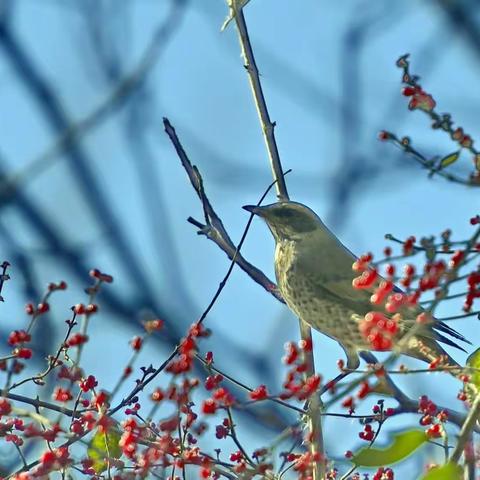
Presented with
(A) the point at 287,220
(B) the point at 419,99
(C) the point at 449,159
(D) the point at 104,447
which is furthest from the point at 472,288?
(A) the point at 287,220

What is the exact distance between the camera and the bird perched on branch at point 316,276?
454cm

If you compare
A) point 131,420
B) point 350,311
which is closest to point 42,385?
point 131,420

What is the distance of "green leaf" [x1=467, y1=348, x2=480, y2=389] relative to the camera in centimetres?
214

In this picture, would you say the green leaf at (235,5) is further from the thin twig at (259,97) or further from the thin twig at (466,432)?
the thin twig at (466,432)

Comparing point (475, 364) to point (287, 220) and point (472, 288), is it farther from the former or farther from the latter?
point (287, 220)

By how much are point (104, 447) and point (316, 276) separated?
86.3 inches

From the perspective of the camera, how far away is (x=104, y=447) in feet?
9.12

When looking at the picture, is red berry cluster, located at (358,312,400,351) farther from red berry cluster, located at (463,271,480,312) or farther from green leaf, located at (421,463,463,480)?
green leaf, located at (421,463,463,480)

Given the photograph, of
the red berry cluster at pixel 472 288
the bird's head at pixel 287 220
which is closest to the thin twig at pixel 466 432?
the red berry cluster at pixel 472 288

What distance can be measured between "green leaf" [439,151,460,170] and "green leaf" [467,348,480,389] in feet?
1.70

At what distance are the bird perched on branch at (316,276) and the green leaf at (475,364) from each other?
1686 mm

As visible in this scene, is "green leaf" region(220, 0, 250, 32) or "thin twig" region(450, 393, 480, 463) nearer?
"thin twig" region(450, 393, 480, 463)

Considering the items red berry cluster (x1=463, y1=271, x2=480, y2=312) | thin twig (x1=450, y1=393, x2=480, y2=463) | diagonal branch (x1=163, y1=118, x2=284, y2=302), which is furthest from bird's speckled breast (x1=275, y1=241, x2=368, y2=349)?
thin twig (x1=450, y1=393, x2=480, y2=463)

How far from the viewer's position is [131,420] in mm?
2732
